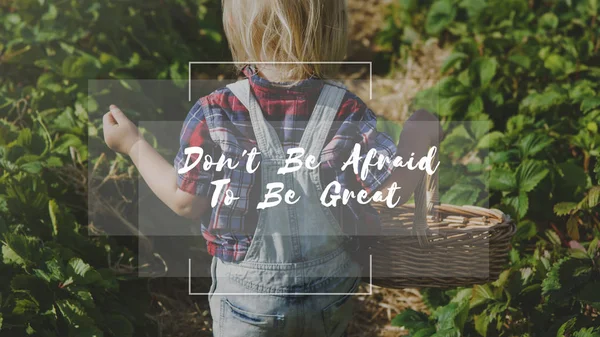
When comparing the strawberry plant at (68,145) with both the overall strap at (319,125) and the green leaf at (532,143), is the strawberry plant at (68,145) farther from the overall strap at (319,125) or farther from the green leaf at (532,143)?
the green leaf at (532,143)

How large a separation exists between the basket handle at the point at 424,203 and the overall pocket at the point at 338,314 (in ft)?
0.68

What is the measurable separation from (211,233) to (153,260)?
802 mm

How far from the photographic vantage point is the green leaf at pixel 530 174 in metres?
2.32

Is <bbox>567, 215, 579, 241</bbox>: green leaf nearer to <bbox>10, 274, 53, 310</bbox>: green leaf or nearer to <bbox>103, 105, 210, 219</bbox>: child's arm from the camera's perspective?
<bbox>103, 105, 210, 219</bbox>: child's arm

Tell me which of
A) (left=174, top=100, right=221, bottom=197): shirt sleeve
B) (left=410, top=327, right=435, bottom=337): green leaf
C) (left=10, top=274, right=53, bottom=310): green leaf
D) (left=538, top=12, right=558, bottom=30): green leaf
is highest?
(left=538, top=12, right=558, bottom=30): green leaf

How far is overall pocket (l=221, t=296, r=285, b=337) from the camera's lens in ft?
5.75

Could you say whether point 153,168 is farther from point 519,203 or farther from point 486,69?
point 486,69

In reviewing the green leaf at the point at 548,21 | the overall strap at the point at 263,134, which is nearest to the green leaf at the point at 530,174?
the overall strap at the point at 263,134

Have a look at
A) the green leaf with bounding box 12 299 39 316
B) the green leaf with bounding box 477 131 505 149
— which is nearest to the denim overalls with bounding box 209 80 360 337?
the green leaf with bounding box 12 299 39 316

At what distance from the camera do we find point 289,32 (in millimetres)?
1697

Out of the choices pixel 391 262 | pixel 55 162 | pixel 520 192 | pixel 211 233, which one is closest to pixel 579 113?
pixel 520 192

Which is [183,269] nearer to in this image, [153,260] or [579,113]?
[153,260]

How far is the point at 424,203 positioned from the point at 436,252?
0.61ft

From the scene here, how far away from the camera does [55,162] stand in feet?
7.57
